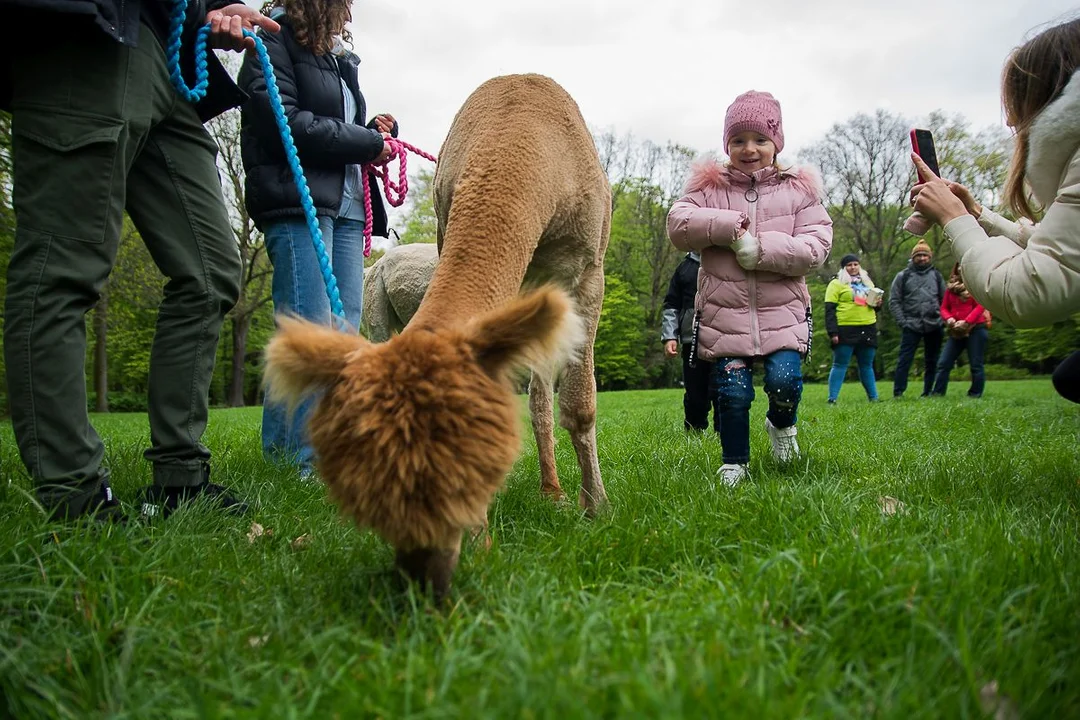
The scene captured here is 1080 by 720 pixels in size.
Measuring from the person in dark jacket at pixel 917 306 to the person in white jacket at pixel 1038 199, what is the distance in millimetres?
10092

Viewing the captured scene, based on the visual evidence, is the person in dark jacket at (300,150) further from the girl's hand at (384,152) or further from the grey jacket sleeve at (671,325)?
the grey jacket sleeve at (671,325)

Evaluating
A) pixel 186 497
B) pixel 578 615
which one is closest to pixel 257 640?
pixel 578 615

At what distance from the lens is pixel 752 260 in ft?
12.4

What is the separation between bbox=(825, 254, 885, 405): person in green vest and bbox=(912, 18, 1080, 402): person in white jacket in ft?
29.7

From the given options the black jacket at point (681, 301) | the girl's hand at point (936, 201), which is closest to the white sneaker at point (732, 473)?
the girl's hand at point (936, 201)

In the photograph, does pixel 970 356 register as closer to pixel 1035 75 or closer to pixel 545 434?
pixel 1035 75

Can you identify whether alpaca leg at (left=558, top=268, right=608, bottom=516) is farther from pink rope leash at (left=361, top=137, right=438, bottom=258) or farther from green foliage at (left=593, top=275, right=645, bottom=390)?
green foliage at (left=593, top=275, right=645, bottom=390)

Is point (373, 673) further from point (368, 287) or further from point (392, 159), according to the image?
point (368, 287)

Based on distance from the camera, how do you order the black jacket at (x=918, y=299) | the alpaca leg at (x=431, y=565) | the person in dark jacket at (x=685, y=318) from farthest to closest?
the black jacket at (x=918, y=299) → the person in dark jacket at (x=685, y=318) → the alpaca leg at (x=431, y=565)

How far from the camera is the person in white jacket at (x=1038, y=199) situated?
2420mm

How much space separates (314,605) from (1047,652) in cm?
195

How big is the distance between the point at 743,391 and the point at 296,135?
128 inches

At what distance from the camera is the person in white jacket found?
7.94 ft

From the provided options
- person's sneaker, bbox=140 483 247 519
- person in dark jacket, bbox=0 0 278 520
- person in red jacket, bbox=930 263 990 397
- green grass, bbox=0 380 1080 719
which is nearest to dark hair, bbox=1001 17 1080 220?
green grass, bbox=0 380 1080 719
